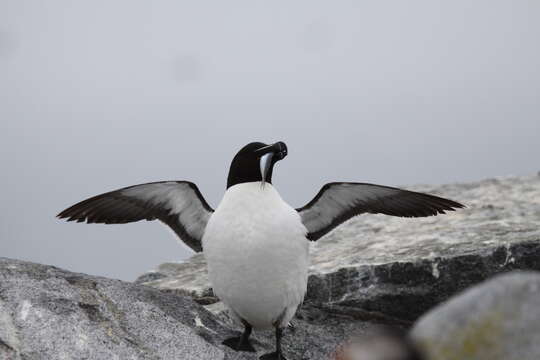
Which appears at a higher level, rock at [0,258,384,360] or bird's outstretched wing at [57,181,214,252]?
bird's outstretched wing at [57,181,214,252]

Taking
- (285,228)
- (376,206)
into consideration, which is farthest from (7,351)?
(376,206)

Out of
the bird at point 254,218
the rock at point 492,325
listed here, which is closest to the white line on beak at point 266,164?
the bird at point 254,218

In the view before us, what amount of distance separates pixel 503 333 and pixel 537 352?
0.36 ft

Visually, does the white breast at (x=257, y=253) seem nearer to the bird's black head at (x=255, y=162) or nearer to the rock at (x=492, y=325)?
the bird's black head at (x=255, y=162)

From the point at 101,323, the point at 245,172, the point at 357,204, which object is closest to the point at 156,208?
the point at 245,172

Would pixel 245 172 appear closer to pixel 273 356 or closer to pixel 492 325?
pixel 273 356

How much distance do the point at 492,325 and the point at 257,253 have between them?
3.46 meters

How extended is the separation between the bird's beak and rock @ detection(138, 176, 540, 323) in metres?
1.09

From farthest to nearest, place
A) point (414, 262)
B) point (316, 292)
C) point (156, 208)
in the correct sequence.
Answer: point (316, 292) < point (414, 262) < point (156, 208)

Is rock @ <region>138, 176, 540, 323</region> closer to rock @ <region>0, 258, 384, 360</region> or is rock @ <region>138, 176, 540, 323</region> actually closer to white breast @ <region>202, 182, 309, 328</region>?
rock @ <region>0, 258, 384, 360</region>

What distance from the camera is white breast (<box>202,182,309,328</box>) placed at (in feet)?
17.8

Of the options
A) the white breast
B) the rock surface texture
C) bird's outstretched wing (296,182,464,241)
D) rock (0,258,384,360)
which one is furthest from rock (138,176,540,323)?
the white breast

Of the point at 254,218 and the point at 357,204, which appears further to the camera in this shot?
the point at 357,204

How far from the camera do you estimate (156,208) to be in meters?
6.48
